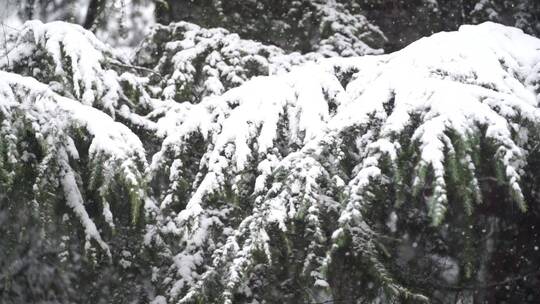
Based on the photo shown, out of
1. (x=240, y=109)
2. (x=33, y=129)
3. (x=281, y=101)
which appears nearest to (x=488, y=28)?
(x=281, y=101)

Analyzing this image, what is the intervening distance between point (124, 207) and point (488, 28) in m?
2.39

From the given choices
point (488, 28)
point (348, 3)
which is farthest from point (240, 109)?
point (348, 3)

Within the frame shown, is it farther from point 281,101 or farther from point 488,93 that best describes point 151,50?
point 488,93

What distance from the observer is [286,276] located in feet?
11.2

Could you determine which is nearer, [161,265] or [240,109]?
[240,109]

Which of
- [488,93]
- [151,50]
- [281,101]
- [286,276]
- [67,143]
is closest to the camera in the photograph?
[488,93]

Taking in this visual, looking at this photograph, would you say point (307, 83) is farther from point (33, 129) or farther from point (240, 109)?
point (33, 129)

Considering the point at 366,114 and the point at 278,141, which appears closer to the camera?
the point at 366,114

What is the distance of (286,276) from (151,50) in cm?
244

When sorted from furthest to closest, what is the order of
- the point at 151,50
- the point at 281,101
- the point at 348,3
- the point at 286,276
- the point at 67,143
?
the point at 348,3
the point at 151,50
the point at 286,276
the point at 281,101
the point at 67,143

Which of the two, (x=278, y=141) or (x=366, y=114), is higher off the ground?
(x=366, y=114)

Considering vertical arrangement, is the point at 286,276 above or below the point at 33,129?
below

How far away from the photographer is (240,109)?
2793 millimetres

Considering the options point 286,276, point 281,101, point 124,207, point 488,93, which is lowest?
point 286,276
